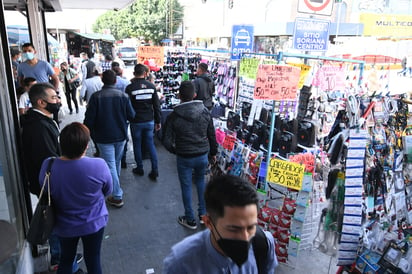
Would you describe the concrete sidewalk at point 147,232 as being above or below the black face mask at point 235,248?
below

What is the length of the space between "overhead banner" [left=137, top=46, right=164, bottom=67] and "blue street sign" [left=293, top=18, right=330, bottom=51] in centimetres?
333

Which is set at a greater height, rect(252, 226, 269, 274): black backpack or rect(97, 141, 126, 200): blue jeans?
rect(252, 226, 269, 274): black backpack

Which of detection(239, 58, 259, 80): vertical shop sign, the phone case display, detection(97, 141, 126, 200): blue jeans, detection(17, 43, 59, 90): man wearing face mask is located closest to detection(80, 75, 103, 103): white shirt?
detection(17, 43, 59, 90): man wearing face mask

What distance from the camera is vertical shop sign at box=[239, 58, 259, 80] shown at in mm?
4129

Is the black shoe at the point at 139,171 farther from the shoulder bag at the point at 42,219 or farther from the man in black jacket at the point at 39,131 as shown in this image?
the shoulder bag at the point at 42,219

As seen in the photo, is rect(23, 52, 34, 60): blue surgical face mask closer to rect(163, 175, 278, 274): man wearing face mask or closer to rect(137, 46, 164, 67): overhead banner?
rect(137, 46, 164, 67): overhead banner

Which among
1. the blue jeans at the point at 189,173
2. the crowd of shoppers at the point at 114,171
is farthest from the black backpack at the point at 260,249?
the blue jeans at the point at 189,173

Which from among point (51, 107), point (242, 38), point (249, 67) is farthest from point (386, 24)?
point (51, 107)

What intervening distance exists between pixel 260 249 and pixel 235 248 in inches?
6.9

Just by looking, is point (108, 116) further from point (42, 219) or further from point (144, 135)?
point (42, 219)

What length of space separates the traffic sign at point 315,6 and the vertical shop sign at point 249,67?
1.04 m

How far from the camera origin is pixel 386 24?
14602 millimetres

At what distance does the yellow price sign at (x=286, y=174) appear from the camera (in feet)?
10.8

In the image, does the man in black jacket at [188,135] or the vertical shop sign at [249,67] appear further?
the vertical shop sign at [249,67]
